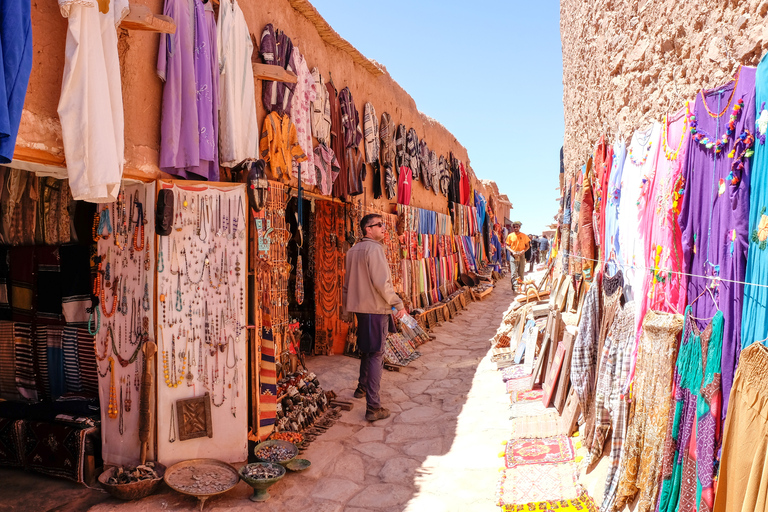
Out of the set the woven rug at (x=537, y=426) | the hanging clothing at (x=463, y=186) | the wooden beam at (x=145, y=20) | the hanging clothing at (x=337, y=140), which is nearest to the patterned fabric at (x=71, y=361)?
the wooden beam at (x=145, y=20)

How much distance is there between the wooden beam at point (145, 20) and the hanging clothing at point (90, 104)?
0.22 feet

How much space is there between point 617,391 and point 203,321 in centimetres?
292

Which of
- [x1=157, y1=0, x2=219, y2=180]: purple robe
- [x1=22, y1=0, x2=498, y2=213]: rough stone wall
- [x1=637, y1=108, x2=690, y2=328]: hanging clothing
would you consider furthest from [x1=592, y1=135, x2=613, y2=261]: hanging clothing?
[x1=157, y1=0, x2=219, y2=180]: purple robe

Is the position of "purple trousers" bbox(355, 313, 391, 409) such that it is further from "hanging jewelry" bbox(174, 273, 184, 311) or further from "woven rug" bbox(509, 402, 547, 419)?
"hanging jewelry" bbox(174, 273, 184, 311)

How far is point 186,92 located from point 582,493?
3.89 m

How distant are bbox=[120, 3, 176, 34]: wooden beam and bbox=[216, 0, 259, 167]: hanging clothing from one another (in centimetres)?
97

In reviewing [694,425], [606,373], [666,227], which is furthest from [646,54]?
[694,425]

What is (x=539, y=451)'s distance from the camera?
162 inches

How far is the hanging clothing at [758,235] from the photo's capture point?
6.38 ft

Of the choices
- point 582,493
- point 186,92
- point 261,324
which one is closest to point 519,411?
point 582,493

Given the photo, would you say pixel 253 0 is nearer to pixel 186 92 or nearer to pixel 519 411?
pixel 186 92

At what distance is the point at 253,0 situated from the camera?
4.85m

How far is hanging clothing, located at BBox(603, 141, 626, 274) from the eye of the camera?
3.89 metres

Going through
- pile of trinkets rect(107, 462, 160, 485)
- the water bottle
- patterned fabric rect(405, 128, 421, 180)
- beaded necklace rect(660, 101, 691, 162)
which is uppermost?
patterned fabric rect(405, 128, 421, 180)
